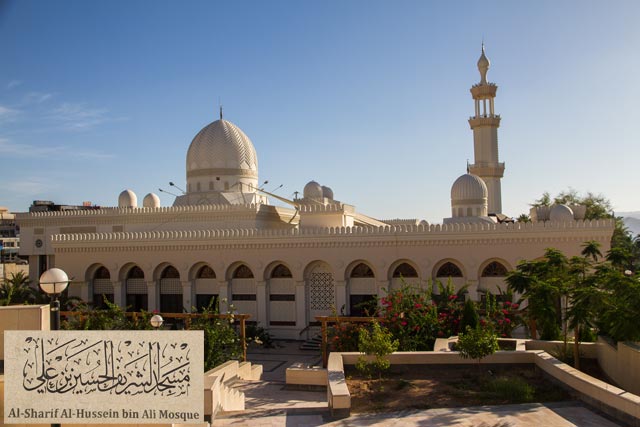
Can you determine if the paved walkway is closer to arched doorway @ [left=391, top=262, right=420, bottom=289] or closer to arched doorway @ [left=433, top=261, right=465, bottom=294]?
arched doorway @ [left=433, top=261, right=465, bottom=294]

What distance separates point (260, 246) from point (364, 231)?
168 inches

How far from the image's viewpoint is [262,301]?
80.5ft

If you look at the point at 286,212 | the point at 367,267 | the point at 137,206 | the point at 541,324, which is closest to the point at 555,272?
the point at 541,324

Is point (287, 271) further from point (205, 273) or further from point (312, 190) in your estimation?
point (312, 190)

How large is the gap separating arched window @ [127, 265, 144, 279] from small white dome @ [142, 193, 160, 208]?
5.25 m

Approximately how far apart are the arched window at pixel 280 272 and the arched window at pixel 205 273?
2.60m

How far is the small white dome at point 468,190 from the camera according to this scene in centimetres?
2986

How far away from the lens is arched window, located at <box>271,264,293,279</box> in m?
24.9

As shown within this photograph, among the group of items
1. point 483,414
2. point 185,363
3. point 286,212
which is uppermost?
point 286,212

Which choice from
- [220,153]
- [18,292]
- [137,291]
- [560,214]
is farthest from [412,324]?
Answer: [220,153]

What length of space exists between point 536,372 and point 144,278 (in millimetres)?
18679

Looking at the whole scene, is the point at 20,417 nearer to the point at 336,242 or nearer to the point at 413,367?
the point at 413,367

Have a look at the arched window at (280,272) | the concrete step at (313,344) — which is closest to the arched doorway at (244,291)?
the arched window at (280,272)

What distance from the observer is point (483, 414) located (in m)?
9.29
